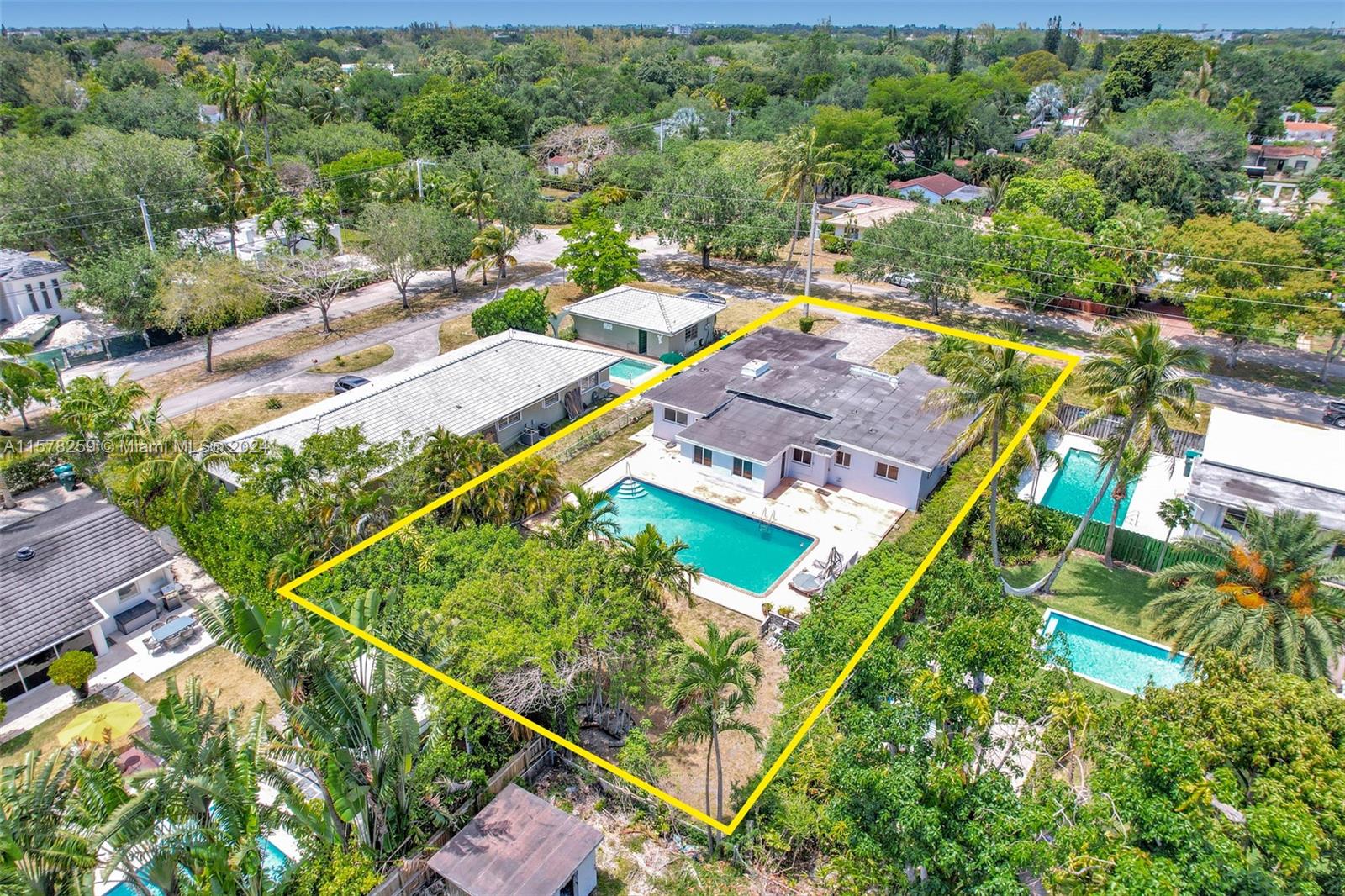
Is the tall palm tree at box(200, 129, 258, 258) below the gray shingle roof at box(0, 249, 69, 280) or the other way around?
the other way around

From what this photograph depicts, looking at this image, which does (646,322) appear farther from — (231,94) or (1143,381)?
(231,94)

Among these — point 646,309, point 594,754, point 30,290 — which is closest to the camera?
point 594,754

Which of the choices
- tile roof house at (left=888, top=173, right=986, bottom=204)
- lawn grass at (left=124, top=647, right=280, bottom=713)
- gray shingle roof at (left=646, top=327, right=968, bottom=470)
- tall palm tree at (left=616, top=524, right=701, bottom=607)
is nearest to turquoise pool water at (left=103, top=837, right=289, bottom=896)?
lawn grass at (left=124, top=647, right=280, bottom=713)

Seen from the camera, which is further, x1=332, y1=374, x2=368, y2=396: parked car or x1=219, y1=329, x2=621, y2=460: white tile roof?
x1=332, y1=374, x2=368, y2=396: parked car

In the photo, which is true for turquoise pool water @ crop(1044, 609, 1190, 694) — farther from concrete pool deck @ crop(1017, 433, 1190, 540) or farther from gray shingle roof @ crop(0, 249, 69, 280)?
gray shingle roof @ crop(0, 249, 69, 280)

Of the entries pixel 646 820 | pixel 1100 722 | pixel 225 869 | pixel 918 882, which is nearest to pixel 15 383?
pixel 225 869

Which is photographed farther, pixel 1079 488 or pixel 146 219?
pixel 146 219

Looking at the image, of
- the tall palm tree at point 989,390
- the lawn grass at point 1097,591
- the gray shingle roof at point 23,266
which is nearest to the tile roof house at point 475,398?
the tall palm tree at point 989,390

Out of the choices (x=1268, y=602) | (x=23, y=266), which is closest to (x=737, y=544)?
(x=1268, y=602)
